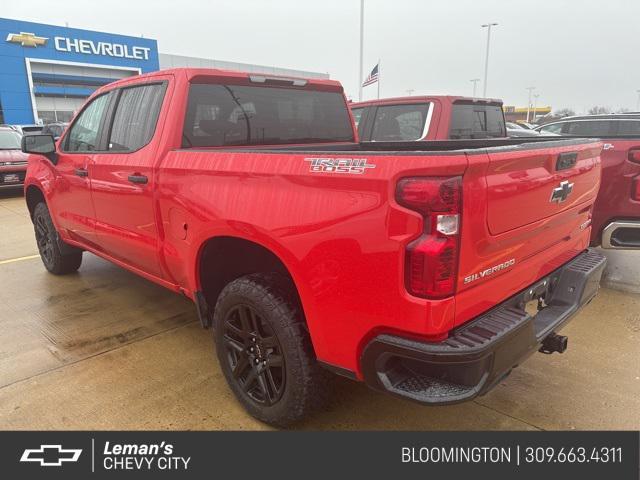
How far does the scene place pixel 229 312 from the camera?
2578 millimetres

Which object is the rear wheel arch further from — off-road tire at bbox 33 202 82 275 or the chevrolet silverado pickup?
the chevrolet silverado pickup

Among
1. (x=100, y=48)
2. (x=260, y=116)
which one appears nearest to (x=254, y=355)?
(x=260, y=116)

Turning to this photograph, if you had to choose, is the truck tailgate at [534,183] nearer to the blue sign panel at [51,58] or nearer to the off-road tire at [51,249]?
the off-road tire at [51,249]

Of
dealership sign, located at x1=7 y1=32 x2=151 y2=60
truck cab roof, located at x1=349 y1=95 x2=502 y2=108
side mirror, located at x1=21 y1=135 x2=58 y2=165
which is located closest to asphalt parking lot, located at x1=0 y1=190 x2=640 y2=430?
side mirror, located at x1=21 y1=135 x2=58 y2=165

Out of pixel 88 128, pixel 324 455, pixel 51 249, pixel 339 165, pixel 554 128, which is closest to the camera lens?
pixel 339 165

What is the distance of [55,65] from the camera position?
118 feet

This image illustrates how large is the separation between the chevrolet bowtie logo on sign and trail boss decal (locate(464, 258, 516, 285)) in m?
2.10

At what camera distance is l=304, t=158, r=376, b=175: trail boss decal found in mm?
1842

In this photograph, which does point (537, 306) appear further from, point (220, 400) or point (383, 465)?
point (220, 400)

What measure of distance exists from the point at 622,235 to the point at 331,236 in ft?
11.8

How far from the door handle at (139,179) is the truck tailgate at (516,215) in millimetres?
2116

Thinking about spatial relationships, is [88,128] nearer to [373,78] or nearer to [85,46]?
[373,78]

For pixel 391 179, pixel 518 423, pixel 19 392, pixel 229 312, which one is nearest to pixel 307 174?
pixel 391 179

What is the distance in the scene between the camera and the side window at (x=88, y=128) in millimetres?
3779
